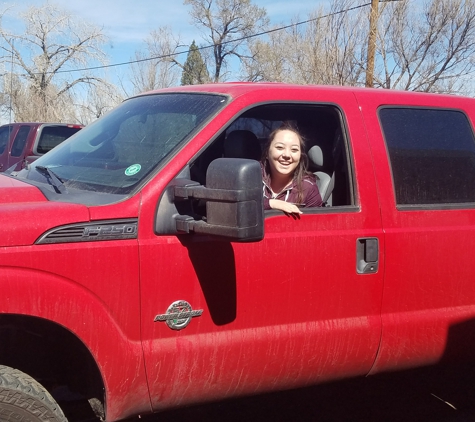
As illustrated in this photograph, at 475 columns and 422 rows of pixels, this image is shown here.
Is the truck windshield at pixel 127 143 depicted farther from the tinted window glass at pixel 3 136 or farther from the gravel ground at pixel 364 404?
the tinted window glass at pixel 3 136

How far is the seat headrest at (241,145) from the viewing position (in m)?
3.67

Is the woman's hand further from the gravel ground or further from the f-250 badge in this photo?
the gravel ground

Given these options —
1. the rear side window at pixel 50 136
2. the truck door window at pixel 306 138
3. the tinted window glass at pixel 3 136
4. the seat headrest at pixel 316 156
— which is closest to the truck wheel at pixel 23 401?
the truck door window at pixel 306 138

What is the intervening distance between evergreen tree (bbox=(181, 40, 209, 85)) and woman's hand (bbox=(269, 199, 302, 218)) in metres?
35.4

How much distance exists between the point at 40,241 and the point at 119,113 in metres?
1.33

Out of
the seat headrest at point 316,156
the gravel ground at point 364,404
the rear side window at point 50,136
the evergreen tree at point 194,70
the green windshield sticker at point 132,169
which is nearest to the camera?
the green windshield sticker at point 132,169

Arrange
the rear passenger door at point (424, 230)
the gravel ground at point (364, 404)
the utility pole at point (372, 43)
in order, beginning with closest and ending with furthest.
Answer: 1. the rear passenger door at point (424, 230)
2. the gravel ground at point (364, 404)
3. the utility pole at point (372, 43)

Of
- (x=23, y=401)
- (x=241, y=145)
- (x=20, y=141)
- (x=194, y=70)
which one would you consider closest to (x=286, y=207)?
(x=241, y=145)

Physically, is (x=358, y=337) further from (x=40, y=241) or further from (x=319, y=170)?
(x=40, y=241)

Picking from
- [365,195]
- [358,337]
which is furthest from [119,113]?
[358,337]

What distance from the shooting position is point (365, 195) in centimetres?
343

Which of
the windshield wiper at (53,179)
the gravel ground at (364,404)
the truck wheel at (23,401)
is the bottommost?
the gravel ground at (364,404)

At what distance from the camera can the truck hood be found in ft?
8.59

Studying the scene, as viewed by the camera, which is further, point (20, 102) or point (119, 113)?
point (20, 102)
